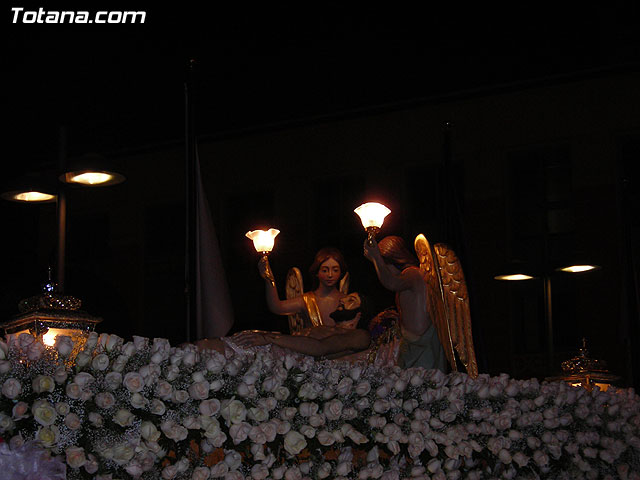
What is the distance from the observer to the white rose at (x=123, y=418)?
2.37m

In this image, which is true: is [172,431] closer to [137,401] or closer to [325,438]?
[137,401]

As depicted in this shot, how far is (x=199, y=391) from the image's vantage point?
2.49 m

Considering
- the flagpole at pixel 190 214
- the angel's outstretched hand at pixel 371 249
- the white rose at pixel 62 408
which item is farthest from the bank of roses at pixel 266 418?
the angel's outstretched hand at pixel 371 249

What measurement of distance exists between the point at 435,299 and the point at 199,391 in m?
3.61

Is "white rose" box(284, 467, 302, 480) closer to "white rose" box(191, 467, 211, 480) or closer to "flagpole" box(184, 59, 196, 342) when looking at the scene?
"white rose" box(191, 467, 211, 480)

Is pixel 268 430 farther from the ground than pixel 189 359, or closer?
closer

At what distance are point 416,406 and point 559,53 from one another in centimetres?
1021

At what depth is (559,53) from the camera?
487 inches

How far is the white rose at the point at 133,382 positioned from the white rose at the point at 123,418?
0.06 meters

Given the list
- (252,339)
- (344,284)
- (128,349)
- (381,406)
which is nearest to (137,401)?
(128,349)

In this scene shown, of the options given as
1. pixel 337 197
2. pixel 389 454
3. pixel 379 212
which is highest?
pixel 337 197

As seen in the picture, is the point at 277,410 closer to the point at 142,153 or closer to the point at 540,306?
the point at 540,306

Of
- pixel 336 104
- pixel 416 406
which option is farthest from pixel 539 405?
pixel 336 104

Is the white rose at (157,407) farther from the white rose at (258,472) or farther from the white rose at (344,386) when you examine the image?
the white rose at (344,386)
